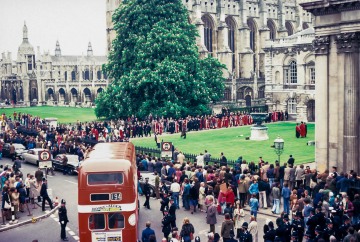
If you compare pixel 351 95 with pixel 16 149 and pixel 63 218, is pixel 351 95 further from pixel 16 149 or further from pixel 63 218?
pixel 16 149

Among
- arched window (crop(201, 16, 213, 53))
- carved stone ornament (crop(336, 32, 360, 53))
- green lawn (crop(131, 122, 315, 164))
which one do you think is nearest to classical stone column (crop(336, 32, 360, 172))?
carved stone ornament (crop(336, 32, 360, 53))

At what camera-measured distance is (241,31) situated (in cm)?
9012

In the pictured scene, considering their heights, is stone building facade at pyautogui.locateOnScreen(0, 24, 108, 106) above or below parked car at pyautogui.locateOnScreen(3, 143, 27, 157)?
above

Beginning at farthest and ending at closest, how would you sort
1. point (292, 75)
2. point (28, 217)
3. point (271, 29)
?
point (271, 29) < point (292, 75) < point (28, 217)

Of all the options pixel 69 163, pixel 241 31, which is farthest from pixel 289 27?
pixel 69 163

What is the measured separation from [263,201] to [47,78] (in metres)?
109

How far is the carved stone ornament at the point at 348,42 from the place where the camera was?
25906mm

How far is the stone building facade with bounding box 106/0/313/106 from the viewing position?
81.7 m

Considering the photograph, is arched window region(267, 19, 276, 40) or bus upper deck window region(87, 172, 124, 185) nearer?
bus upper deck window region(87, 172, 124, 185)

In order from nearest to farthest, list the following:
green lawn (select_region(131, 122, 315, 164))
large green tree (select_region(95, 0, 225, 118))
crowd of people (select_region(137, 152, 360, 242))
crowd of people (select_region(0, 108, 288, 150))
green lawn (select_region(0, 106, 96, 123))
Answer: crowd of people (select_region(137, 152, 360, 242)), green lawn (select_region(131, 122, 315, 164)), crowd of people (select_region(0, 108, 288, 150)), large green tree (select_region(95, 0, 225, 118)), green lawn (select_region(0, 106, 96, 123))

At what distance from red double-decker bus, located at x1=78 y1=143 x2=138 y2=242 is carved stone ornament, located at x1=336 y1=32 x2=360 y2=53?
14.0 meters

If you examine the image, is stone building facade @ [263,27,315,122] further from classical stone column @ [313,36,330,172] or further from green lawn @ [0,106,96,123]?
classical stone column @ [313,36,330,172]

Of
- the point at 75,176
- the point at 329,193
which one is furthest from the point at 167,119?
the point at 329,193

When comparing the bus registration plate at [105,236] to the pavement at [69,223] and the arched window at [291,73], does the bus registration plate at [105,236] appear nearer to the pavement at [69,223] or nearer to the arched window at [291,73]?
the pavement at [69,223]
